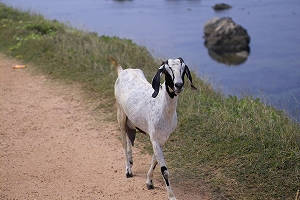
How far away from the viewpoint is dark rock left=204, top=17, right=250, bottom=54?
2439 cm

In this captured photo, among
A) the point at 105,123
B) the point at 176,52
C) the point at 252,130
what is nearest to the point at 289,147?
the point at 252,130

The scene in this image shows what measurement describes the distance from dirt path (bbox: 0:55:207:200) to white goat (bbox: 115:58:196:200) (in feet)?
1.50

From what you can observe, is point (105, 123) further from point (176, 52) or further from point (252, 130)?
point (176, 52)

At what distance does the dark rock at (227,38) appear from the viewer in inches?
960

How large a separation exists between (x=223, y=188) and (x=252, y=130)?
5.41 feet

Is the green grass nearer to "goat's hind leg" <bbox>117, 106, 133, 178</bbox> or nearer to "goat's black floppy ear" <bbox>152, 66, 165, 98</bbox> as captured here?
"goat's hind leg" <bbox>117, 106, 133, 178</bbox>

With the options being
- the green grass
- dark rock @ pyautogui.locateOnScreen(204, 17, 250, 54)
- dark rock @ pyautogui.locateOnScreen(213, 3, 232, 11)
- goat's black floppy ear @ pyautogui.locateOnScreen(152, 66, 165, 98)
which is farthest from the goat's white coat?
dark rock @ pyautogui.locateOnScreen(213, 3, 232, 11)

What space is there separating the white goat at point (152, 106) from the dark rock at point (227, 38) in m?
17.8

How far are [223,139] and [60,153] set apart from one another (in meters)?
2.89

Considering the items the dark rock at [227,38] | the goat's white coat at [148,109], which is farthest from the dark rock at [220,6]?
the goat's white coat at [148,109]

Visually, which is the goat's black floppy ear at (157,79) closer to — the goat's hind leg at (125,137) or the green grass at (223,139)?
the goat's hind leg at (125,137)

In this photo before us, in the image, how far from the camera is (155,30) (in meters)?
27.7

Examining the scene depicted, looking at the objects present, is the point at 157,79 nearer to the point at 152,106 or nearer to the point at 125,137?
the point at 152,106

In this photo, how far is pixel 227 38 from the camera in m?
25.0
